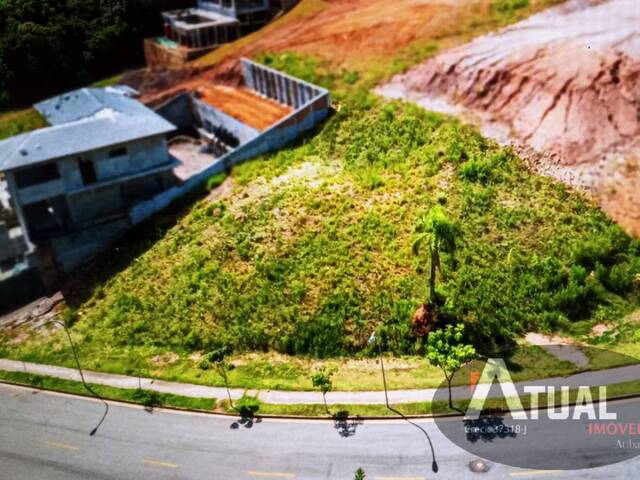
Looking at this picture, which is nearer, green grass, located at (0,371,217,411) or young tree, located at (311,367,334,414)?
young tree, located at (311,367,334,414)

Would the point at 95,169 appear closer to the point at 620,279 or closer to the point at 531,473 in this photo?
the point at 531,473

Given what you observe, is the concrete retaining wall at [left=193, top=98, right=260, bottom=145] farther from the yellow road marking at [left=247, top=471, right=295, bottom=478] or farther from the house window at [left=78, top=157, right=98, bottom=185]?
the yellow road marking at [left=247, top=471, right=295, bottom=478]

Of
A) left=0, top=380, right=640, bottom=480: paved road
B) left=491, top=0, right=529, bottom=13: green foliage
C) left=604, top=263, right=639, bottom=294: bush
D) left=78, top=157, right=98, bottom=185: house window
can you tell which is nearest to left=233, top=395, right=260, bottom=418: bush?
left=0, top=380, right=640, bottom=480: paved road

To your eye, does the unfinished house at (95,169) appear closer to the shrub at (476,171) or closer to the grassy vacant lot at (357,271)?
the grassy vacant lot at (357,271)

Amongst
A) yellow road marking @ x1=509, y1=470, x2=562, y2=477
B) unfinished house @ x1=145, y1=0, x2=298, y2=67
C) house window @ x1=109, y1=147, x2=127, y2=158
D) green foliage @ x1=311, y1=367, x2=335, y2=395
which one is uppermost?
unfinished house @ x1=145, y1=0, x2=298, y2=67

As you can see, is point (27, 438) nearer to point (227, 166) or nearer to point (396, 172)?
point (227, 166)

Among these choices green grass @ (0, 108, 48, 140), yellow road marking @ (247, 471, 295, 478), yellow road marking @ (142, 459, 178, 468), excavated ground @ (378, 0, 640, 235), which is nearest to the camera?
yellow road marking @ (247, 471, 295, 478)
